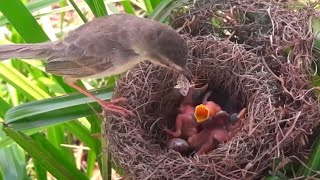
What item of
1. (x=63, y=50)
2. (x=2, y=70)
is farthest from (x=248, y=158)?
(x=2, y=70)

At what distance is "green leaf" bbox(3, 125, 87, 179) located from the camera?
1901mm

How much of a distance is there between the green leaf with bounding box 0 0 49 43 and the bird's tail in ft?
0.11

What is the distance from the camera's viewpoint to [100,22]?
6.78 ft

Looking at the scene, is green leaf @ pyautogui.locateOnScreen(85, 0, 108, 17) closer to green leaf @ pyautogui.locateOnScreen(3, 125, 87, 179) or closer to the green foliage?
the green foliage

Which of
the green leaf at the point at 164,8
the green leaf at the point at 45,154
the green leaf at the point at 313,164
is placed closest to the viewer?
the green leaf at the point at 313,164

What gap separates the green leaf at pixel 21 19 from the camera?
204 cm

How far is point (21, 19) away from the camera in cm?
208

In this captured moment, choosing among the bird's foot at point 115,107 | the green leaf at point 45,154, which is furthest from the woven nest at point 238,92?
the green leaf at point 45,154

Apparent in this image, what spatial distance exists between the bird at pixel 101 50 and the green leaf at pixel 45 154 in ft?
0.61

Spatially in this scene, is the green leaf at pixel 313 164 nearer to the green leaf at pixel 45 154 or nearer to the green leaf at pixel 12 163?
the green leaf at pixel 45 154

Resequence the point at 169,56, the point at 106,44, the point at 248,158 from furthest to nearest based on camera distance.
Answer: the point at 106,44
the point at 169,56
the point at 248,158

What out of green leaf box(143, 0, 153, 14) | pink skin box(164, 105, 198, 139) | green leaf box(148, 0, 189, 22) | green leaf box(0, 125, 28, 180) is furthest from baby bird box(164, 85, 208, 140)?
green leaf box(0, 125, 28, 180)

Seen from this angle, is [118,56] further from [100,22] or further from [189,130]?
[189,130]

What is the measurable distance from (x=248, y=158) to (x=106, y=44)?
54cm
